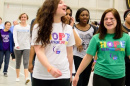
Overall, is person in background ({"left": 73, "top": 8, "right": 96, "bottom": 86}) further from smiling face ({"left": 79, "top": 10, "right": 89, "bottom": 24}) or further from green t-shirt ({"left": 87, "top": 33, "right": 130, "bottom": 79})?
green t-shirt ({"left": 87, "top": 33, "right": 130, "bottom": 79})

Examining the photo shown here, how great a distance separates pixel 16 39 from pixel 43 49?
14.0 feet

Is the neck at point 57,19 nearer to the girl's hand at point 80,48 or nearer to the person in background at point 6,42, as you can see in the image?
the girl's hand at point 80,48

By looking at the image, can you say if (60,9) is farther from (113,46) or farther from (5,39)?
(5,39)

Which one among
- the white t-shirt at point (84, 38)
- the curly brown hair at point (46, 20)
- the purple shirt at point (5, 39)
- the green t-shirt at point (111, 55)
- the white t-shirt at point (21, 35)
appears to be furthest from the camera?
the purple shirt at point (5, 39)

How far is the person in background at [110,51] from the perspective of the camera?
321cm

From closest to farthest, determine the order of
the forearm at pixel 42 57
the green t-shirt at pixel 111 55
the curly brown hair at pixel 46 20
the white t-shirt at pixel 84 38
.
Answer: the forearm at pixel 42 57 < the curly brown hair at pixel 46 20 < the green t-shirt at pixel 111 55 < the white t-shirt at pixel 84 38

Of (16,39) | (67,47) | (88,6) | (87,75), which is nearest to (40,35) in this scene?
(67,47)

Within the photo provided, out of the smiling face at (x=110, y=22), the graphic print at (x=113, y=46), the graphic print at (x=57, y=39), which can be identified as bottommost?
the graphic print at (x=113, y=46)

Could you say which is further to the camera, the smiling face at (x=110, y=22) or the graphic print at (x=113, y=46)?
the smiling face at (x=110, y=22)

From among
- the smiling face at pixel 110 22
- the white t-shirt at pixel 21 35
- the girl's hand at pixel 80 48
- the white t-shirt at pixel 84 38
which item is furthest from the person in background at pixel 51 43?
the white t-shirt at pixel 21 35

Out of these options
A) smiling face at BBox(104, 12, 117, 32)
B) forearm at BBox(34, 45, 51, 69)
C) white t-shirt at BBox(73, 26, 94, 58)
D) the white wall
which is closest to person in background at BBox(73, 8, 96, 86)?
white t-shirt at BBox(73, 26, 94, 58)

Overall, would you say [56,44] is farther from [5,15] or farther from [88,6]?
[88,6]

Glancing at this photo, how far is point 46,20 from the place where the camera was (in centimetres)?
298

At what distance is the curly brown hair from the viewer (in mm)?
2914
